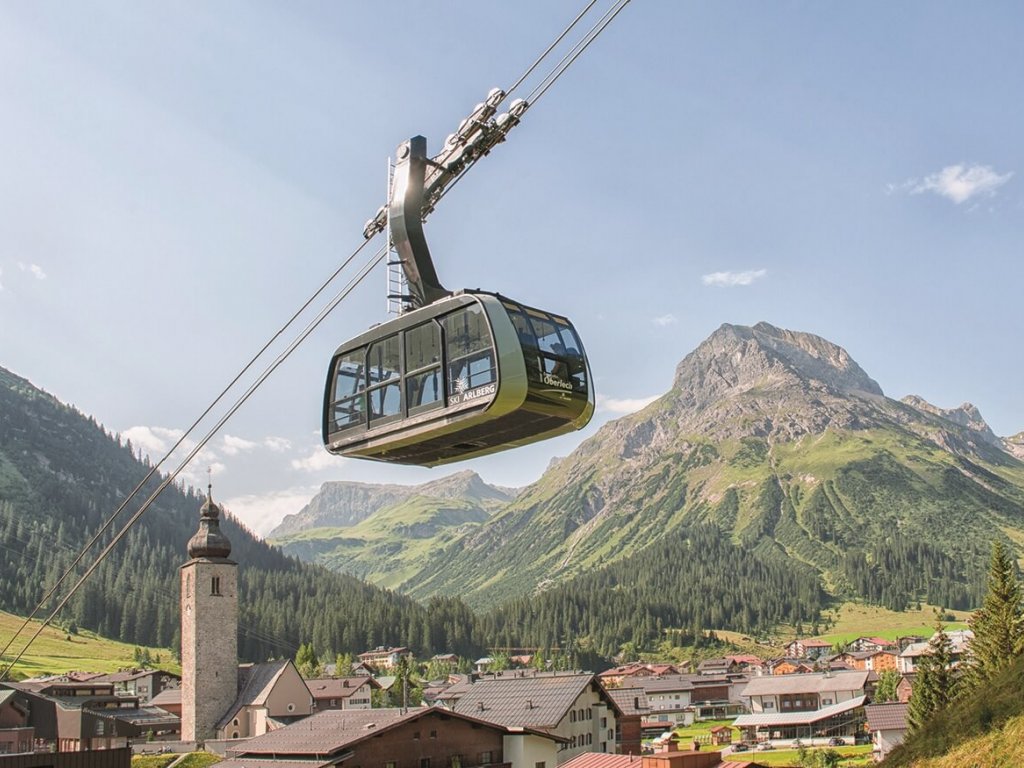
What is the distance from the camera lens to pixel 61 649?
189 m

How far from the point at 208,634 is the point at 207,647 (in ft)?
4.69

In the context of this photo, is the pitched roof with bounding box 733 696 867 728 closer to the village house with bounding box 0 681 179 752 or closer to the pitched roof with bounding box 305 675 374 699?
the pitched roof with bounding box 305 675 374 699

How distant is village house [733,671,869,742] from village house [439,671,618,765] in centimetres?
5304

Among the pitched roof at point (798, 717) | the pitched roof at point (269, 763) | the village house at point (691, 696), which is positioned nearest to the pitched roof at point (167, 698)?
the village house at point (691, 696)

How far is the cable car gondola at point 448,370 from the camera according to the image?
20.3 metres

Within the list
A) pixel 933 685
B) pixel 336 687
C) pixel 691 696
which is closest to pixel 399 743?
pixel 933 685

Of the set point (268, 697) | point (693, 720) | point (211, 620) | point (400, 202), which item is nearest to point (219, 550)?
point (211, 620)

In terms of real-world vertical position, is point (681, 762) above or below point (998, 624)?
below

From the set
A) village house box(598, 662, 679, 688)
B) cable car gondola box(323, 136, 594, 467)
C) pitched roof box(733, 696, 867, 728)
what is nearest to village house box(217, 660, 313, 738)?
pitched roof box(733, 696, 867, 728)

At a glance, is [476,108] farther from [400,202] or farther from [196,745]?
[196,745]

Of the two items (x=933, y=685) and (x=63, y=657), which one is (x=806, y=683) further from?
(x=63, y=657)

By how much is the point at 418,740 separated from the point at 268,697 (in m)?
48.5

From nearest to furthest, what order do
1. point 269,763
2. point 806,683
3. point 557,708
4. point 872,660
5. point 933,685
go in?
point 269,763, point 933,685, point 557,708, point 806,683, point 872,660

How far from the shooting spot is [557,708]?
7262cm
